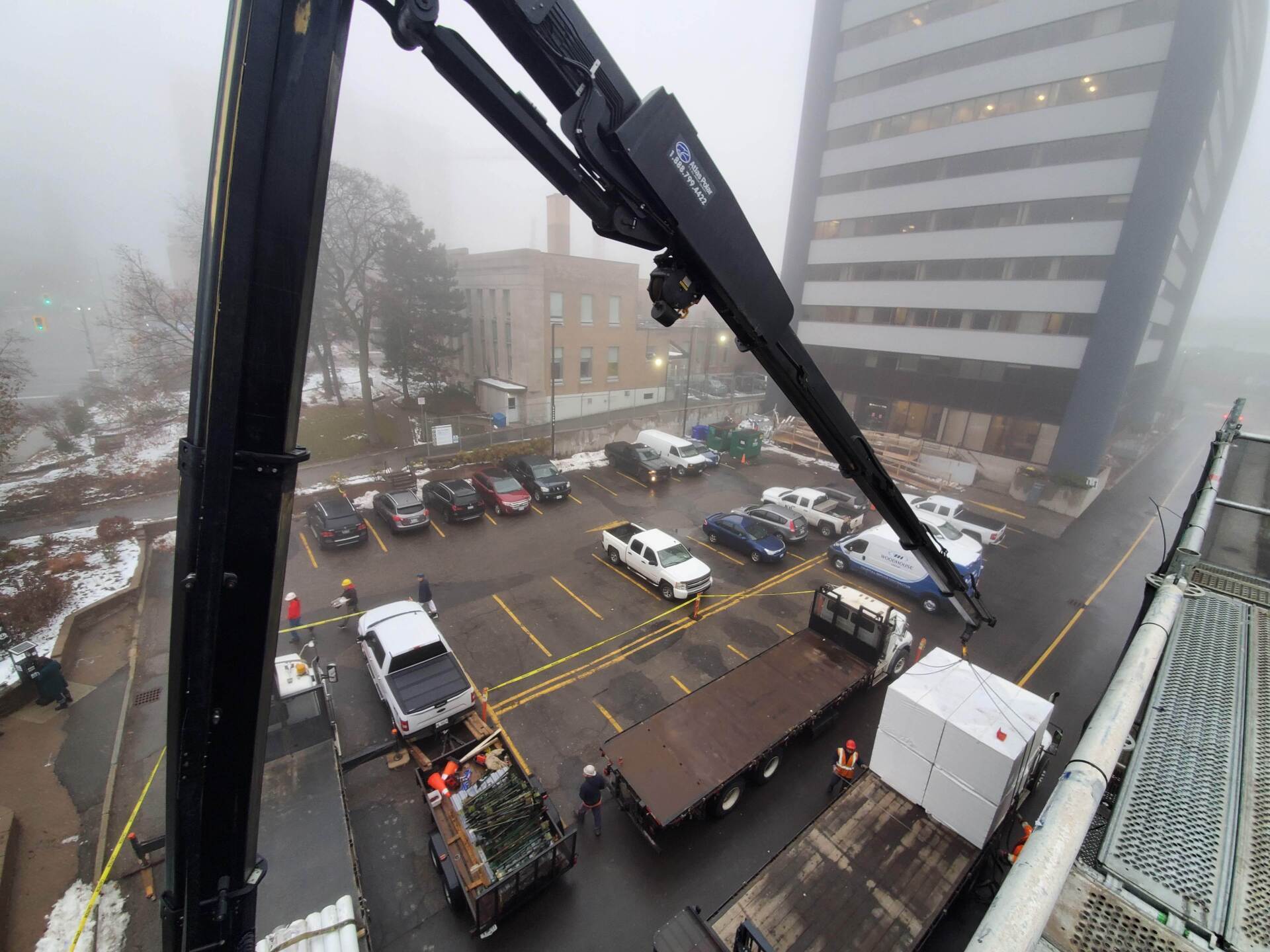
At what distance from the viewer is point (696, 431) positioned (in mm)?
29344

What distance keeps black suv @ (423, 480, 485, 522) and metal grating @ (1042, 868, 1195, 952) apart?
700 inches

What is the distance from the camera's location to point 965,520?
1877cm

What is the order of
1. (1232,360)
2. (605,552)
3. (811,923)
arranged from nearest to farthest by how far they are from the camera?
1. (811,923)
2. (605,552)
3. (1232,360)

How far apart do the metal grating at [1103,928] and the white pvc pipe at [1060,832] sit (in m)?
0.38

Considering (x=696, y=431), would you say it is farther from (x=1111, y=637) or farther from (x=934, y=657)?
(x=934, y=657)

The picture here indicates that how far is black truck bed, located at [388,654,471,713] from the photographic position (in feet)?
29.6

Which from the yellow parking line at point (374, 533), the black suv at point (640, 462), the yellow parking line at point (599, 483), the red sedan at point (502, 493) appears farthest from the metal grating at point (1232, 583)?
the yellow parking line at point (374, 533)

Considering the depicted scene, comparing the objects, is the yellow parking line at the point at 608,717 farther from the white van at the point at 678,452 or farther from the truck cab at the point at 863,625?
the white van at the point at 678,452

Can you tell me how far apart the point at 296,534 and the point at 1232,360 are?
11822 centimetres

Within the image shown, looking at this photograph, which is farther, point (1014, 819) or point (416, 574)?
point (416, 574)

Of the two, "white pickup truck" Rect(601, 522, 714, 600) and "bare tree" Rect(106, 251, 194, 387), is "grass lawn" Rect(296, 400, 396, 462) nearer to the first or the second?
"bare tree" Rect(106, 251, 194, 387)

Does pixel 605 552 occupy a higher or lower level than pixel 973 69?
lower

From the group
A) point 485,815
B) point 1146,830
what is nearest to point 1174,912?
point 1146,830

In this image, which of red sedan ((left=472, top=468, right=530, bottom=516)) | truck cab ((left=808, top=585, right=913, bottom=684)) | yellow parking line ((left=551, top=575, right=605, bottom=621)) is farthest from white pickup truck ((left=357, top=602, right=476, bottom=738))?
red sedan ((left=472, top=468, right=530, bottom=516))
